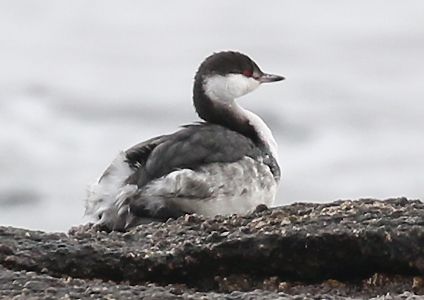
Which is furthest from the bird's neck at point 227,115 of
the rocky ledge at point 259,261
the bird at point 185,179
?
the rocky ledge at point 259,261

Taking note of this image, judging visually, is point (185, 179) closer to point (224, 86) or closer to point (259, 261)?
point (224, 86)

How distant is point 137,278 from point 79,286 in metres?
0.34

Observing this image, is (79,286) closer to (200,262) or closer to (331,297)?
(200,262)

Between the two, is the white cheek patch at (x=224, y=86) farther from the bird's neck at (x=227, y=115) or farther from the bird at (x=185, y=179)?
the bird at (x=185, y=179)

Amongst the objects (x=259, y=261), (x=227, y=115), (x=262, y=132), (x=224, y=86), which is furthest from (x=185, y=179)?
(x=259, y=261)

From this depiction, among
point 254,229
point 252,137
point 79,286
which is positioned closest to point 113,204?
point 252,137

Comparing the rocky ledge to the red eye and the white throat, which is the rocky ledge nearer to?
the white throat

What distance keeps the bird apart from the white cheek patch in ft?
2.29

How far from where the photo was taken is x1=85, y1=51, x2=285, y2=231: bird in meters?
6.64

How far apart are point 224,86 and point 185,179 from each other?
1823mm

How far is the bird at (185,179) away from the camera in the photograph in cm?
664

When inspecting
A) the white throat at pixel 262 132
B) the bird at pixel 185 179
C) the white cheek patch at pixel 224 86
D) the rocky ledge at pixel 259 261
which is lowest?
the rocky ledge at pixel 259 261

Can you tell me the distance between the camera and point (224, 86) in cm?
834

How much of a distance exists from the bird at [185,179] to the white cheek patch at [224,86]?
698 mm
